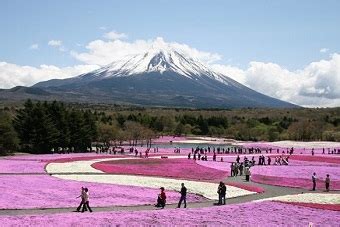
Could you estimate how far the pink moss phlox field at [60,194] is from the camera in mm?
36562

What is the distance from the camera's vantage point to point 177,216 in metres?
32.0

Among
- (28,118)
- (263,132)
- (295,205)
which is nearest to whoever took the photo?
(295,205)

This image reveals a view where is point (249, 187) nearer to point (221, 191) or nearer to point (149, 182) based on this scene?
point (149, 182)

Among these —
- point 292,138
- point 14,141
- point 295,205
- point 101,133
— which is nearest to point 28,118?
point 14,141

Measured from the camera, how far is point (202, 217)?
106 ft

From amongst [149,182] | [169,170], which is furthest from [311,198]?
[169,170]

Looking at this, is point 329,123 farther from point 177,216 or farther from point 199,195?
point 177,216

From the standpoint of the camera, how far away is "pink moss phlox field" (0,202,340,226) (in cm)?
2888

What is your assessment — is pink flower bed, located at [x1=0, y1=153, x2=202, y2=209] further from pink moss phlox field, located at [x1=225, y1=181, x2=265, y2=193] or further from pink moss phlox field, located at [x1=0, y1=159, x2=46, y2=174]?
pink moss phlox field, located at [x1=0, y1=159, x2=46, y2=174]

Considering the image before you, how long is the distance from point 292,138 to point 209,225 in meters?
144

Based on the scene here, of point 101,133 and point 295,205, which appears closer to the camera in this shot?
Answer: point 295,205

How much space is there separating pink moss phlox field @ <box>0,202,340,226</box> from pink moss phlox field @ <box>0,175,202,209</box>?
229 inches

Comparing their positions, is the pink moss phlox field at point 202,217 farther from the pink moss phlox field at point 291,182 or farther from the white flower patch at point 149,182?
the pink moss phlox field at point 291,182

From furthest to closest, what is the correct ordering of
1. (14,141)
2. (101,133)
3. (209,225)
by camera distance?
(101,133)
(14,141)
(209,225)
